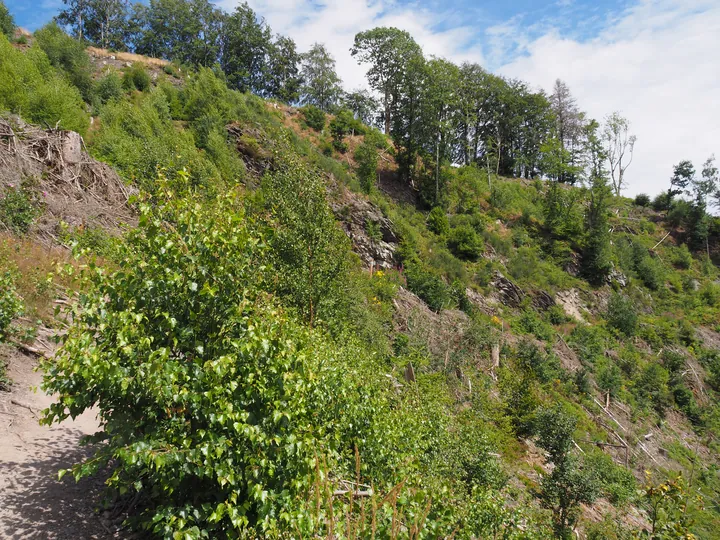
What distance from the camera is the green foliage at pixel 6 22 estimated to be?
31.7 meters

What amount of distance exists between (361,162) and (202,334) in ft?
101

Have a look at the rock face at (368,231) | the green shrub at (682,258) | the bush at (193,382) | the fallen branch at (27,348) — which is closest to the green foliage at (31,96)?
the fallen branch at (27,348)

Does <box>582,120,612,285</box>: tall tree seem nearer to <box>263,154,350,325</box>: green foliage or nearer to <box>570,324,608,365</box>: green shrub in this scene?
<box>570,324,608,365</box>: green shrub

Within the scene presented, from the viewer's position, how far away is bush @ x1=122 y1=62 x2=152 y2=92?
3025cm

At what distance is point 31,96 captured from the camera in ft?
52.8

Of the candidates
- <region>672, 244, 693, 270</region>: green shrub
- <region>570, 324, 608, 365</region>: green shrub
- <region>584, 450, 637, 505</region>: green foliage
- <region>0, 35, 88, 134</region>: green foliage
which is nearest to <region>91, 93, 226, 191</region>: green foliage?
<region>0, 35, 88, 134</region>: green foliage

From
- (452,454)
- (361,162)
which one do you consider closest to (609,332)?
(361,162)

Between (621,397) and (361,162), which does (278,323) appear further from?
(361,162)

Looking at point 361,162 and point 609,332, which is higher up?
point 361,162

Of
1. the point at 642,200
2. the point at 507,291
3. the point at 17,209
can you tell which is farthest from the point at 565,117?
the point at 17,209

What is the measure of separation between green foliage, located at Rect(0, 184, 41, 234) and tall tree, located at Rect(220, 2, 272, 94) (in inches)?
1732

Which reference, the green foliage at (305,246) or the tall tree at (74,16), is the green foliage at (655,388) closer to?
the green foliage at (305,246)

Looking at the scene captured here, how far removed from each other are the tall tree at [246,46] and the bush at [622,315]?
44.9 metres

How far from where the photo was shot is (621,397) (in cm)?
2411
